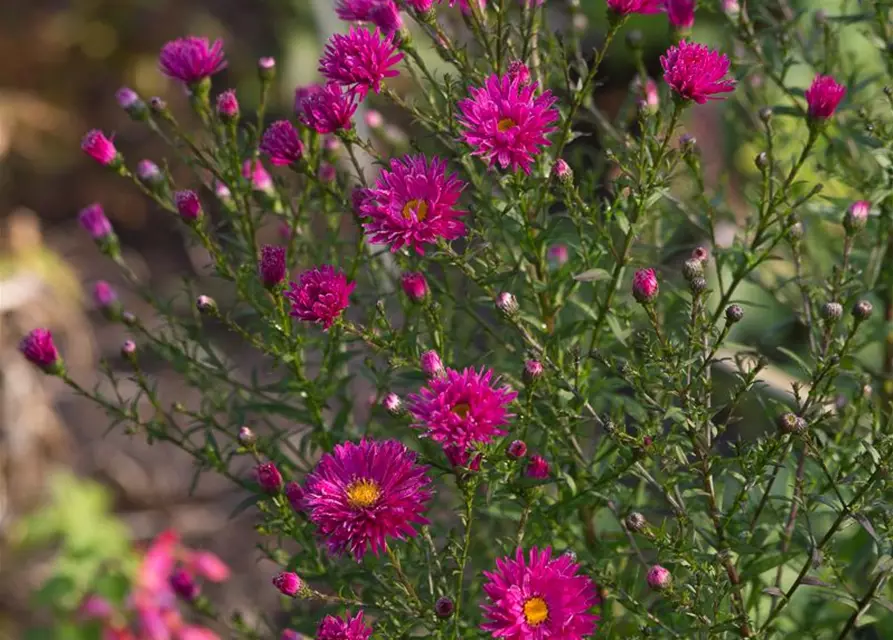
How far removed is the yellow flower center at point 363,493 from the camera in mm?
776

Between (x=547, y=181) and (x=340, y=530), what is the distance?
355 millimetres

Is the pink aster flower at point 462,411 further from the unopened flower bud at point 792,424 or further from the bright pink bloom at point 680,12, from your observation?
the bright pink bloom at point 680,12

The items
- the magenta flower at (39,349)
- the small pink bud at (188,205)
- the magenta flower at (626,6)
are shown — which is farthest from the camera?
the magenta flower at (39,349)

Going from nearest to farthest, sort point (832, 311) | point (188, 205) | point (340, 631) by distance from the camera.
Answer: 1. point (340, 631)
2. point (832, 311)
3. point (188, 205)

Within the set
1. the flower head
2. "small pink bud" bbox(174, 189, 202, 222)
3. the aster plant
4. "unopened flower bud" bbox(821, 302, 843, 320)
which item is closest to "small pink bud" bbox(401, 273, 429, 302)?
the aster plant

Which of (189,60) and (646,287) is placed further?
(189,60)

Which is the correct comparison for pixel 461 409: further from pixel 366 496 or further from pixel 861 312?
pixel 861 312

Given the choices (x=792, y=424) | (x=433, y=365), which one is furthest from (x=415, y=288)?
(x=792, y=424)

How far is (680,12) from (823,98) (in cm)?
18

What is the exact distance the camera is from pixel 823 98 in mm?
914

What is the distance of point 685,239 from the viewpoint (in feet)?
7.43

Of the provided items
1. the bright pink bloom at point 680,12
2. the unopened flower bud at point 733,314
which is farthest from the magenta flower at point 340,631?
the bright pink bloom at point 680,12

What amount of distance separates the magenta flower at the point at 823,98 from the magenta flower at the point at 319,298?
0.42 meters

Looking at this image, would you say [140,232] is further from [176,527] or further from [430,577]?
[430,577]
